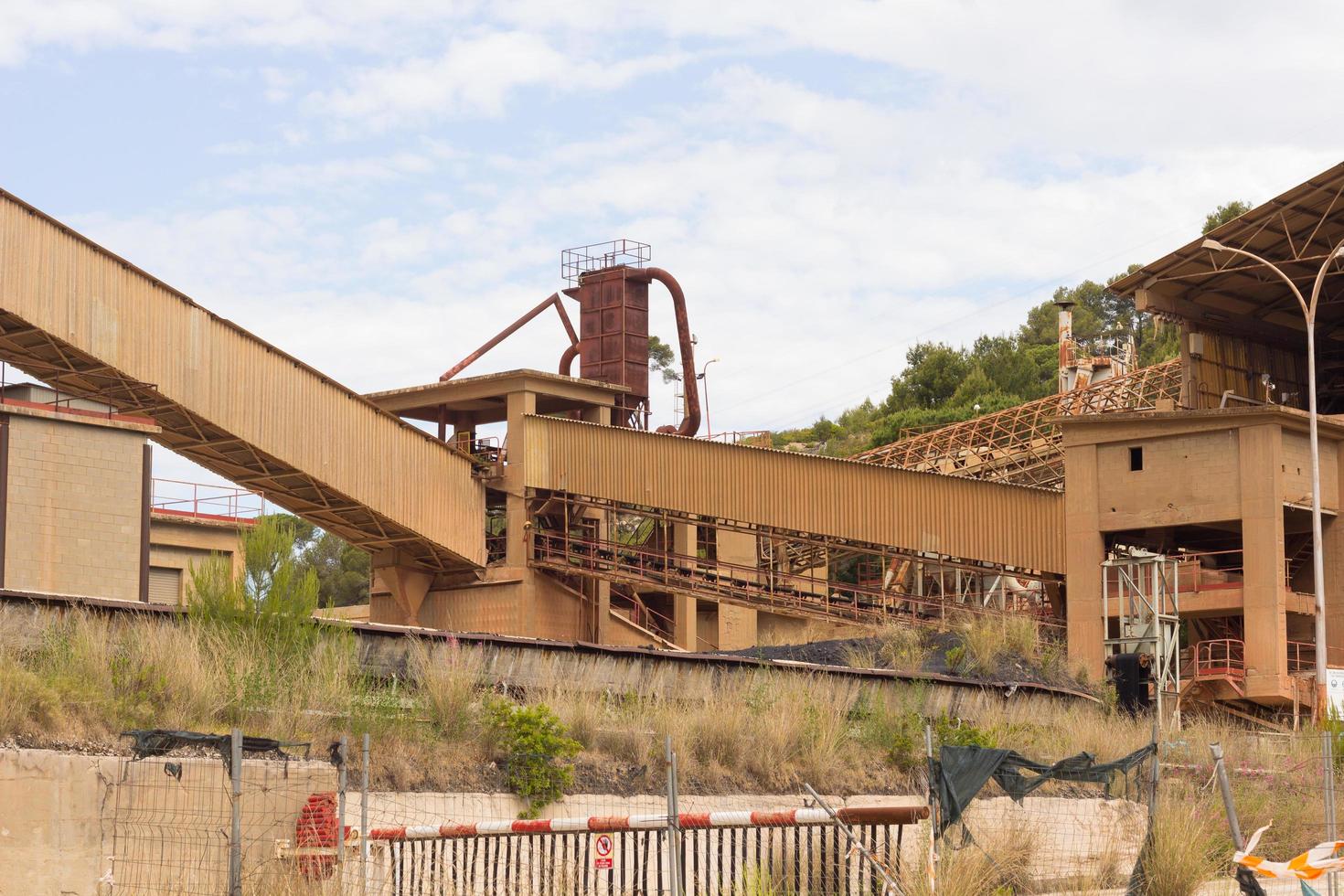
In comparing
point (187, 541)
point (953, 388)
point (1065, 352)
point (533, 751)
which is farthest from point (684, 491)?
point (953, 388)

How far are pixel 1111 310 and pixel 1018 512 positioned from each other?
3369 inches

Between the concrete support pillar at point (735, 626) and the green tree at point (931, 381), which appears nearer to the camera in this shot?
the concrete support pillar at point (735, 626)

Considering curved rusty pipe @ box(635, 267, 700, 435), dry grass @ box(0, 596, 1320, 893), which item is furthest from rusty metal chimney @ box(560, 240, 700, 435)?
dry grass @ box(0, 596, 1320, 893)

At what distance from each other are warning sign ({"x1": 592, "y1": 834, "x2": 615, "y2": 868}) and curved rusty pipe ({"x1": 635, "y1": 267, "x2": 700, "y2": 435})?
1422 inches

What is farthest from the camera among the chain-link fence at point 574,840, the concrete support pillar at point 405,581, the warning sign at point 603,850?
the concrete support pillar at point 405,581

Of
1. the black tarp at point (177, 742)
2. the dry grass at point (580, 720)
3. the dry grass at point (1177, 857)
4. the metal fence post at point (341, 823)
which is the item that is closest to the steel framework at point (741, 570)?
the dry grass at point (580, 720)

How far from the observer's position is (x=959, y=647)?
100.0 feet

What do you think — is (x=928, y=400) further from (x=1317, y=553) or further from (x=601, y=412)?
(x=1317, y=553)

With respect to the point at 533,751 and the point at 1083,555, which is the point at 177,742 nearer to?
the point at 533,751

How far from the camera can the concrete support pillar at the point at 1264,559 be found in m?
32.8

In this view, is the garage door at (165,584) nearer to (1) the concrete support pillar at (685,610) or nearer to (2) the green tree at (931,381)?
(1) the concrete support pillar at (685,610)

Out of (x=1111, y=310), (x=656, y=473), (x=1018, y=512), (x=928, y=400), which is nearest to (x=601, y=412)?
(x=656, y=473)

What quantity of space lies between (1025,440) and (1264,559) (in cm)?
1975

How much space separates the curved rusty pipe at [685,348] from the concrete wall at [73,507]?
66.1ft
